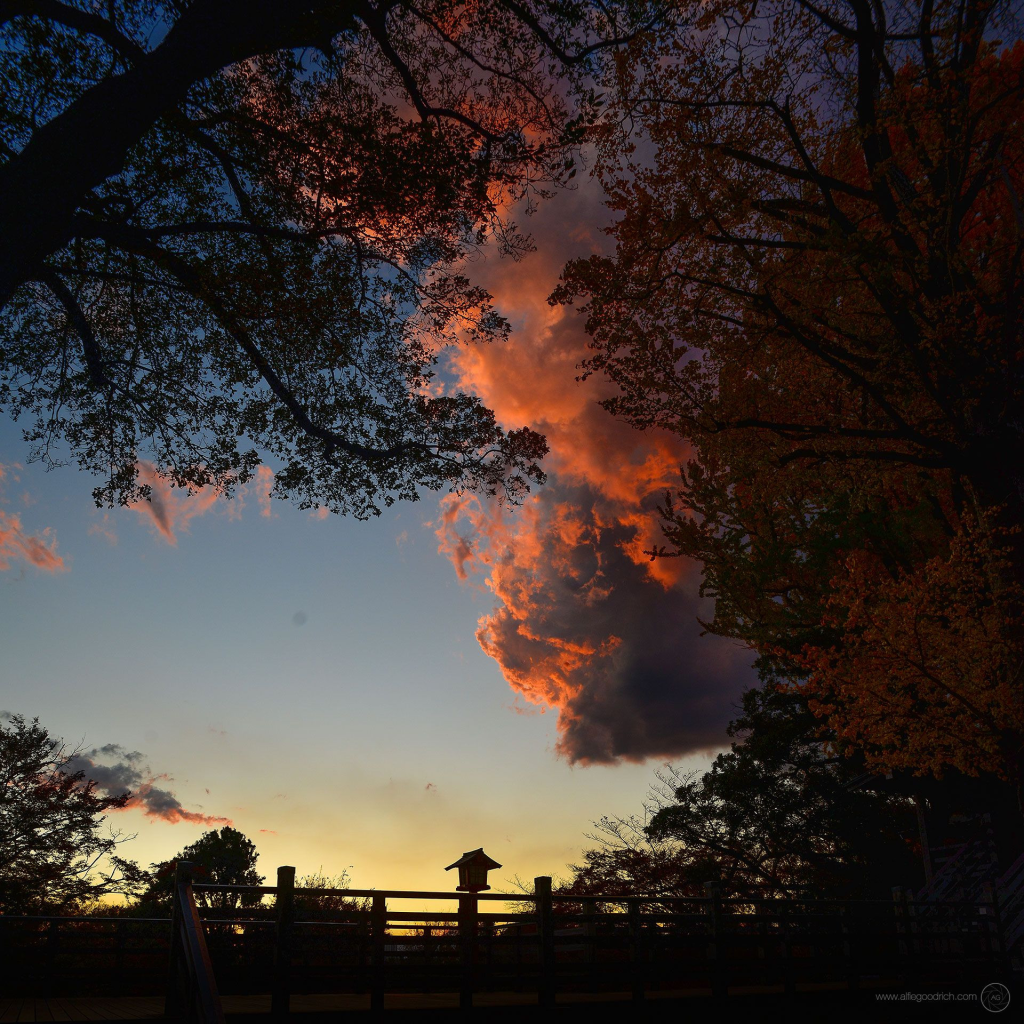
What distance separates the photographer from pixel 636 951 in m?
9.03

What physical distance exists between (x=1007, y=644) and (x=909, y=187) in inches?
261

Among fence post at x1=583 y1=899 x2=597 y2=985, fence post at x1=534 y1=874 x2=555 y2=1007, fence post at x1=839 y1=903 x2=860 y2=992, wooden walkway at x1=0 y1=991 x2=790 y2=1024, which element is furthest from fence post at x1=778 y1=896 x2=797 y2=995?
fence post at x1=534 y1=874 x2=555 y2=1007

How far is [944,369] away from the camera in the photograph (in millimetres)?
9438

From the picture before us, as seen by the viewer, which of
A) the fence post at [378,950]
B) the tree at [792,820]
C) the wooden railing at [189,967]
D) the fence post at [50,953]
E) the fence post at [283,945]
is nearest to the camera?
the wooden railing at [189,967]

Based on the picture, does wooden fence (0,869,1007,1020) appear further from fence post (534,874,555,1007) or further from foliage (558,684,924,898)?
foliage (558,684,924,898)

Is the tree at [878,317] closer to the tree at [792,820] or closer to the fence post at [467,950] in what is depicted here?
the fence post at [467,950]

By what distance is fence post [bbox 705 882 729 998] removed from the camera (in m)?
9.23

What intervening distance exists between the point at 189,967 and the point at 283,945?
120 cm

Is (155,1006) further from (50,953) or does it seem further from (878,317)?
(878,317)

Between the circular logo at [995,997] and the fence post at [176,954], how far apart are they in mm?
12033

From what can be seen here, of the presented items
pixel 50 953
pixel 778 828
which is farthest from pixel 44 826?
pixel 778 828

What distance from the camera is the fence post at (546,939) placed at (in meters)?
8.05

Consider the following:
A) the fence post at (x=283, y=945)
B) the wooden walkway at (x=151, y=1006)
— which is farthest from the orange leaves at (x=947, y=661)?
the fence post at (x=283, y=945)

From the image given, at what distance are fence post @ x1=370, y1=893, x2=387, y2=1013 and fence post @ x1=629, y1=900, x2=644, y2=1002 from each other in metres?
3.34
